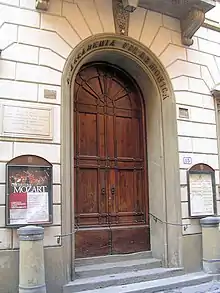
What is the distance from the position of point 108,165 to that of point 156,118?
1.47 meters

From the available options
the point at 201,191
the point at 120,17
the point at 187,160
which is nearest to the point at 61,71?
the point at 120,17

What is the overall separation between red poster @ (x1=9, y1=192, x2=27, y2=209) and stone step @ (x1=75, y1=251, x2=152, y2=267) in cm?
173

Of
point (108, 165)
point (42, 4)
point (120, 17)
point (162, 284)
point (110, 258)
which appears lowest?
point (162, 284)

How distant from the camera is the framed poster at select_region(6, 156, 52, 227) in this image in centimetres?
583

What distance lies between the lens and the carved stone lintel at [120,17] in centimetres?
731

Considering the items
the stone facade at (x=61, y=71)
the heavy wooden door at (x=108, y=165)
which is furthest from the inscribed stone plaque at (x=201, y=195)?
the heavy wooden door at (x=108, y=165)

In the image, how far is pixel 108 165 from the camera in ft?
25.1

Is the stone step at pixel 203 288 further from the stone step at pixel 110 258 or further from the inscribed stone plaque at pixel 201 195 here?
the inscribed stone plaque at pixel 201 195

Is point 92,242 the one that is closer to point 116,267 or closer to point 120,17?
point 116,267

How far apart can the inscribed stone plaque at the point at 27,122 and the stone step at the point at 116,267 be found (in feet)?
8.14

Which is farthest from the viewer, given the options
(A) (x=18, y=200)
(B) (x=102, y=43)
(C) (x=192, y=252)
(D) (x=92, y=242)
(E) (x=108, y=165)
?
(E) (x=108, y=165)

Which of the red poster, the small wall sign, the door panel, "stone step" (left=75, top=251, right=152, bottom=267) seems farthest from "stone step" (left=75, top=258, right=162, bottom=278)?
the small wall sign

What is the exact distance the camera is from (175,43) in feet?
26.2

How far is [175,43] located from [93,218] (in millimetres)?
→ 4114
